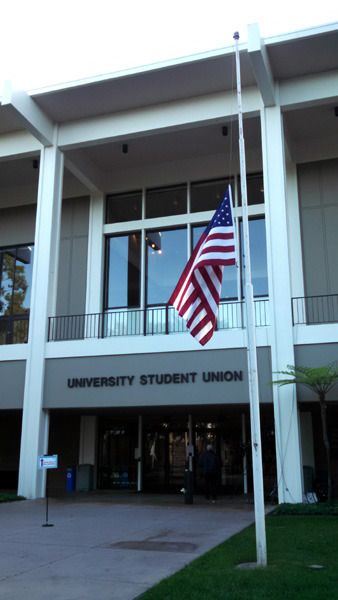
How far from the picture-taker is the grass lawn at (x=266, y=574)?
6.03m

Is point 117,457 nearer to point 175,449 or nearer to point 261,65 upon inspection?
point 175,449

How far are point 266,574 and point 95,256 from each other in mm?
15438

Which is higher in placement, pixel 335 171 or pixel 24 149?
pixel 24 149

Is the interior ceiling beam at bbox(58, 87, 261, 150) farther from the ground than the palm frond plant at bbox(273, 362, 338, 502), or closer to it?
farther from the ground

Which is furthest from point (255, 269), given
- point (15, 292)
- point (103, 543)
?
point (103, 543)

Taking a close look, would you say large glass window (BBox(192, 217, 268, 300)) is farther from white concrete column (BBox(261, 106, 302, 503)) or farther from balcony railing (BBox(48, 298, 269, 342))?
white concrete column (BBox(261, 106, 302, 503))

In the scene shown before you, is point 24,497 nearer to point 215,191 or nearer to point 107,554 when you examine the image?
point 107,554

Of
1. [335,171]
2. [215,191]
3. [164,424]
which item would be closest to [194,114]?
[215,191]

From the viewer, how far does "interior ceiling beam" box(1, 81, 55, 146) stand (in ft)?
57.7

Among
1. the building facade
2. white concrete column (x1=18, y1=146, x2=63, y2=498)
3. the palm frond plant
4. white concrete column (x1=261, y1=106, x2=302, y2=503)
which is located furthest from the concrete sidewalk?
the building facade

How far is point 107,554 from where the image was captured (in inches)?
339

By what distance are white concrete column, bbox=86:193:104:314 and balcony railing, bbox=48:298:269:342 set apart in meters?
0.54

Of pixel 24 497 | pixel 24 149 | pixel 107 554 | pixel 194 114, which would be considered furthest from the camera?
pixel 24 149

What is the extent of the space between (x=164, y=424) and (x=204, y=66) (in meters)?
11.7
